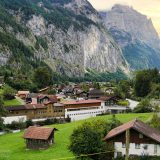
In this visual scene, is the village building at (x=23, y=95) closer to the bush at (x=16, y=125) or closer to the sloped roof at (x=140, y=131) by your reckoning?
the bush at (x=16, y=125)

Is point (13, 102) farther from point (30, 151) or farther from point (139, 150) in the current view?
point (139, 150)

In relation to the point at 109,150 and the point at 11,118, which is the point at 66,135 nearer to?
the point at 109,150

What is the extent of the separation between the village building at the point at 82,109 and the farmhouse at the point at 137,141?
62392 millimetres

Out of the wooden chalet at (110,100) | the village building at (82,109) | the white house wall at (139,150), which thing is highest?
the wooden chalet at (110,100)

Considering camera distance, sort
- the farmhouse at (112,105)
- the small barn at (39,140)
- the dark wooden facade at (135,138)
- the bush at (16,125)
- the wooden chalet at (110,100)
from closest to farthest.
A: the dark wooden facade at (135,138), the small barn at (39,140), the bush at (16,125), the farmhouse at (112,105), the wooden chalet at (110,100)

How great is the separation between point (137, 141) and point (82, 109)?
67041 millimetres

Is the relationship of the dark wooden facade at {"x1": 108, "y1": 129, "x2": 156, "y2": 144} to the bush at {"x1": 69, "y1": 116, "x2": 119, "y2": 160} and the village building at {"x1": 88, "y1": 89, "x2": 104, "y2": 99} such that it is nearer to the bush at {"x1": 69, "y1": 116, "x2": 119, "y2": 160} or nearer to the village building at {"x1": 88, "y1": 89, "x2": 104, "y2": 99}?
the bush at {"x1": 69, "y1": 116, "x2": 119, "y2": 160}

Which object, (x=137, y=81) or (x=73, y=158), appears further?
(x=137, y=81)

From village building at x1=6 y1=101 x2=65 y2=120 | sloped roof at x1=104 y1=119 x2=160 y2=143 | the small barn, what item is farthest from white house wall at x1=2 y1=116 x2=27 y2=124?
sloped roof at x1=104 y1=119 x2=160 y2=143

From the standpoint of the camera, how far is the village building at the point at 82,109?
122812 mm

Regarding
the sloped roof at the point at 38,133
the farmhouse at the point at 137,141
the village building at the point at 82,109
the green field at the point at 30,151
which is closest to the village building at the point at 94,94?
the village building at the point at 82,109

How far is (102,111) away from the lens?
5148 inches

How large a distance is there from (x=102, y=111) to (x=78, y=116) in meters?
9.53

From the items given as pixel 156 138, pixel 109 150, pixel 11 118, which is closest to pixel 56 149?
pixel 109 150
